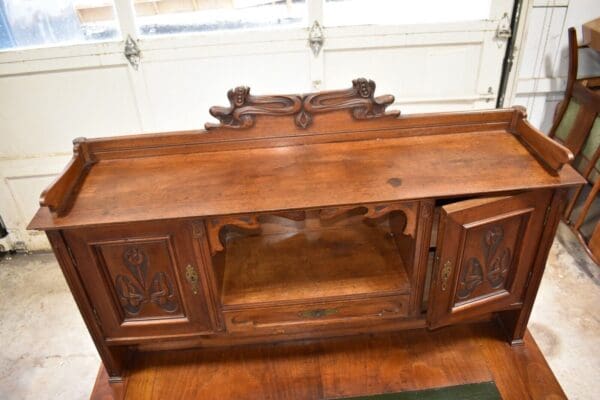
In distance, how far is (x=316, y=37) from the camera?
81.3 inches

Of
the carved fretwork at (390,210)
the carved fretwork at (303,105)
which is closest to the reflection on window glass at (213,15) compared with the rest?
the carved fretwork at (303,105)

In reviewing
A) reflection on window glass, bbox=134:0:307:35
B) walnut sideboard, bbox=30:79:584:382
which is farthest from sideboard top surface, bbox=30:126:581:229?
reflection on window glass, bbox=134:0:307:35

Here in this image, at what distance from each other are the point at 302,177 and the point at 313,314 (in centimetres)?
51

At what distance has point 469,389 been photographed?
1.56m

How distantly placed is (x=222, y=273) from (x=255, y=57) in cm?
106

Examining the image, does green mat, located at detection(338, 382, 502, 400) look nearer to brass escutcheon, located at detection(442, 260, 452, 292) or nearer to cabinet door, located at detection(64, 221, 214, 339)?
brass escutcheon, located at detection(442, 260, 452, 292)

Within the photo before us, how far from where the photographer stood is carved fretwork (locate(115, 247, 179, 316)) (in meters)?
1.39

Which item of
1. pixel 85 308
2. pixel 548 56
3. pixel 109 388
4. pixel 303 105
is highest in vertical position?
pixel 303 105

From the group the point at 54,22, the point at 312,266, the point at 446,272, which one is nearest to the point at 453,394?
the point at 446,272

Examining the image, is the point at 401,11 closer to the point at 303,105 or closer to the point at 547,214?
the point at 303,105

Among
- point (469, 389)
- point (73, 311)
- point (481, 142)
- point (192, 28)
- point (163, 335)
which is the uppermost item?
point (192, 28)

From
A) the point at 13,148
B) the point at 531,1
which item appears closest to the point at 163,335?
the point at 13,148

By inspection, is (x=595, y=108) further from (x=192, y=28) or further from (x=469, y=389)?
(x=192, y=28)

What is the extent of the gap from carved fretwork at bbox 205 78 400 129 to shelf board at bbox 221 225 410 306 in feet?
1.69
